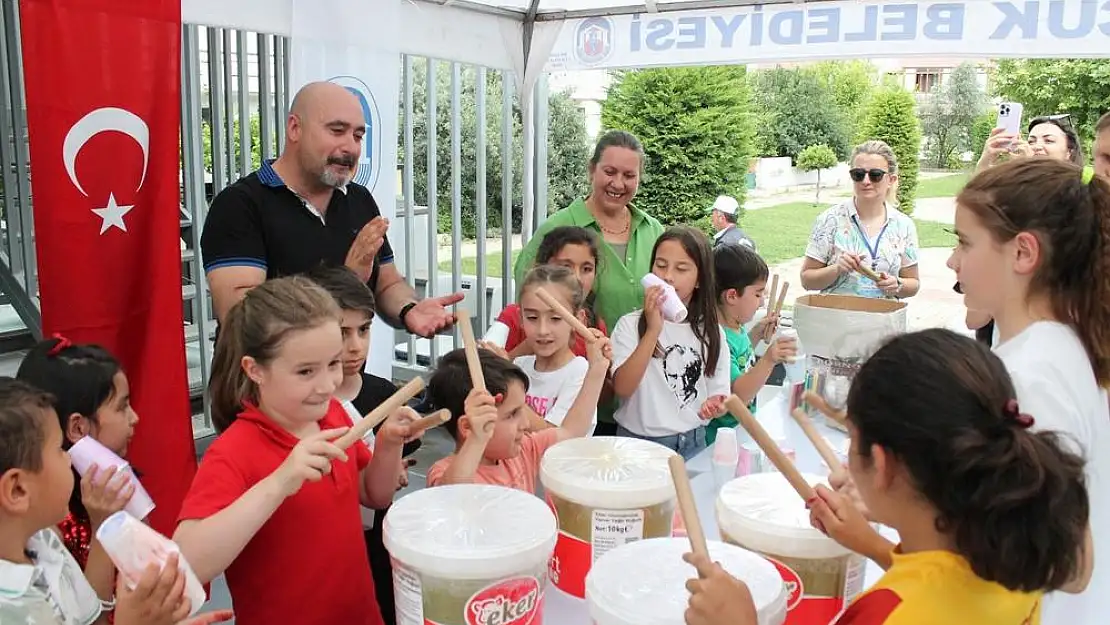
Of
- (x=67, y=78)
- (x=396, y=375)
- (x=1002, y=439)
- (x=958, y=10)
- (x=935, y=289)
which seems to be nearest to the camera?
(x=1002, y=439)

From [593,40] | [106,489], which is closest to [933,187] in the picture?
[593,40]

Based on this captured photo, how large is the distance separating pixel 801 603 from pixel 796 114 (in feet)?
60.5

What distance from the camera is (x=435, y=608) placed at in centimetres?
110

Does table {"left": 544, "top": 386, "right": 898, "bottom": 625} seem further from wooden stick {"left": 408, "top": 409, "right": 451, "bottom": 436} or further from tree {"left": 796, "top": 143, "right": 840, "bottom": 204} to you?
tree {"left": 796, "top": 143, "right": 840, "bottom": 204}

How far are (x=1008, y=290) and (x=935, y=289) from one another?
1057 cm

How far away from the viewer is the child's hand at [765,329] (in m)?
2.99

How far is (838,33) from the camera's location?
3559 mm

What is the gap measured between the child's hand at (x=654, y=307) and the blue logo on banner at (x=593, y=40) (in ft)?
6.76

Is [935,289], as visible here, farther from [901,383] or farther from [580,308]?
[901,383]

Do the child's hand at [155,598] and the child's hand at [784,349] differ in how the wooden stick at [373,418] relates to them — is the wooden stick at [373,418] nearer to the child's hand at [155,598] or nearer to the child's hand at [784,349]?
the child's hand at [155,598]

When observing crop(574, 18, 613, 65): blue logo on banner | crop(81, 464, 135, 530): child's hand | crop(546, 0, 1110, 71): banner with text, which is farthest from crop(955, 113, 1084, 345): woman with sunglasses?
crop(81, 464, 135, 530): child's hand

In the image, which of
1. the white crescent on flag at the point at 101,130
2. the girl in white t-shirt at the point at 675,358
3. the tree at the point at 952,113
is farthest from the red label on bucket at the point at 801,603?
the tree at the point at 952,113

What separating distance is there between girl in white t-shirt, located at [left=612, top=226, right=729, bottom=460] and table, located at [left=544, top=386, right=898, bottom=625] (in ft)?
0.63

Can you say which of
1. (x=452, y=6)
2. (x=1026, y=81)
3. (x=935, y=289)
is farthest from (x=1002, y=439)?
(x=1026, y=81)
